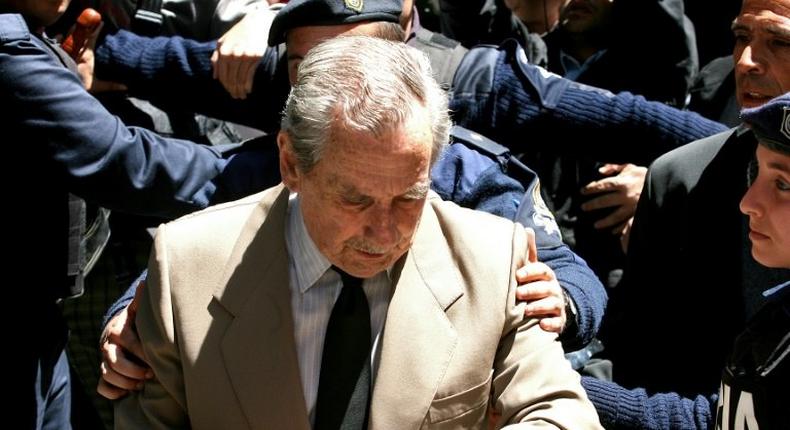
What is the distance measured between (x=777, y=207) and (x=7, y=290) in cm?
242

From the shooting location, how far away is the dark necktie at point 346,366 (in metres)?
2.50

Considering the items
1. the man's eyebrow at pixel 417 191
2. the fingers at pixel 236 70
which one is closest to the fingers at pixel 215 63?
the fingers at pixel 236 70

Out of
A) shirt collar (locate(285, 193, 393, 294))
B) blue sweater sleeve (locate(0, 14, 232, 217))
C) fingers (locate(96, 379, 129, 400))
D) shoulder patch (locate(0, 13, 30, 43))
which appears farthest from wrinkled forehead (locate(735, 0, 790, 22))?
shoulder patch (locate(0, 13, 30, 43))

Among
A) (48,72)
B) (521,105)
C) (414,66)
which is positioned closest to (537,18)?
(521,105)

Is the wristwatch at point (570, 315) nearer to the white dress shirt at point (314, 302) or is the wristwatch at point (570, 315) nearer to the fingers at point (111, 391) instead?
the white dress shirt at point (314, 302)

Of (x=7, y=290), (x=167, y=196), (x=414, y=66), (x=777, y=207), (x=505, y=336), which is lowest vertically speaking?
A: (x=7, y=290)

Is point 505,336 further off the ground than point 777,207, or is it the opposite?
point 777,207

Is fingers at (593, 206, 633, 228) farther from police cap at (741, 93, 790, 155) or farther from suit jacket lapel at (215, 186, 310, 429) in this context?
suit jacket lapel at (215, 186, 310, 429)

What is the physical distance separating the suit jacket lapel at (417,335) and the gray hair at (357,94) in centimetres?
25

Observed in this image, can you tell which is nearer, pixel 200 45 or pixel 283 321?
pixel 283 321

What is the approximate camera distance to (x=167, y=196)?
354 cm

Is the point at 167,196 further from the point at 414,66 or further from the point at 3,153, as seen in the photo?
the point at 414,66

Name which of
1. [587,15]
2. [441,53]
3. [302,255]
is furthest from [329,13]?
[587,15]

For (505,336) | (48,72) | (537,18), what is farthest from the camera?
(537,18)
